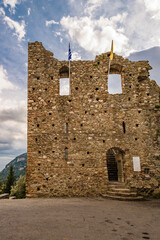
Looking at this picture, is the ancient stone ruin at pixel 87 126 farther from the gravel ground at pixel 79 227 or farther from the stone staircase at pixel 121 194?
the gravel ground at pixel 79 227

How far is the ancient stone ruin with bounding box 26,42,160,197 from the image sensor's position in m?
9.54

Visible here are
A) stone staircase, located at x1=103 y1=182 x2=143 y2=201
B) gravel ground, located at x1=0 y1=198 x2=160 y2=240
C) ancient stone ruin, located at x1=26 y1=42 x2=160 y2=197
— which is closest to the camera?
gravel ground, located at x1=0 y1=198 x2=160 y2=240

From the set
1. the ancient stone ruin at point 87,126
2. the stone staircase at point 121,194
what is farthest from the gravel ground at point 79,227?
the ancient stone ruin at point 87,126

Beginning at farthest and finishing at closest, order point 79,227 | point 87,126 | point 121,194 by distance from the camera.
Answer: point 87,126, point 121,194, point 79,227

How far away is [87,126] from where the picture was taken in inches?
405

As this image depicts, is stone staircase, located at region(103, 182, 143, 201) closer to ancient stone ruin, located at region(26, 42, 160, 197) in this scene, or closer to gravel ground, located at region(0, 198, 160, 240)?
ancient stone ruin, located at region(26, 42, 160, 197)

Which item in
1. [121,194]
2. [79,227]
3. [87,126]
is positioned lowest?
[121,194]

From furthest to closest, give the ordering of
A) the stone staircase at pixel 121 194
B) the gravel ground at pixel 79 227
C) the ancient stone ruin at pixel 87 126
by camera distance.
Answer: the ancient stone ruin at pixel 87 126 < the stone staircase at pixel 121 194 < the gravel ground at pixel 79 227

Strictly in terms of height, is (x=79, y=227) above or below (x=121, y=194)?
above

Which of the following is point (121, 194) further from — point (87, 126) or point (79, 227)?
point (79, 227)

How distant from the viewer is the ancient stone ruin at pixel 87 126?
9539 mm

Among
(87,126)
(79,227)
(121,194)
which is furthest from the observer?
(87,126)

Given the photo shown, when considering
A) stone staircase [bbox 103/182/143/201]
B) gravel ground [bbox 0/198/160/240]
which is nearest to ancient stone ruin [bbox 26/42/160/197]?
stone staircase [bbox 103/182/143/201]

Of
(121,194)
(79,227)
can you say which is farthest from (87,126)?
(79,227)
